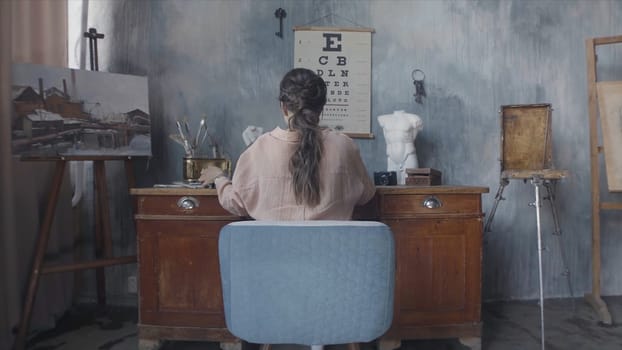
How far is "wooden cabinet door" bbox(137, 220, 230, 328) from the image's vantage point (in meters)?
1.93

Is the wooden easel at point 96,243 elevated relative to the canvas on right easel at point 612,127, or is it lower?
lower

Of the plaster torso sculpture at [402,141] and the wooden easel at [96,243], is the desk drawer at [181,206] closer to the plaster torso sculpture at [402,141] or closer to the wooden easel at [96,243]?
the wooden easel at [96,243]

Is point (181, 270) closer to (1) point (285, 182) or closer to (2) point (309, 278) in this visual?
(1) point (285, 182)

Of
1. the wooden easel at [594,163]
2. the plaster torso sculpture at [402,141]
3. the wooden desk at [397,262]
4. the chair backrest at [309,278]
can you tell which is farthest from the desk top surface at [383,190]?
the wooden easel at [594,163]

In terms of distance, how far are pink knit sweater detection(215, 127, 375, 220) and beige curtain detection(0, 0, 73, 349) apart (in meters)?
1.22

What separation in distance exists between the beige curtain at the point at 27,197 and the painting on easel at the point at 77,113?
0.53 ft

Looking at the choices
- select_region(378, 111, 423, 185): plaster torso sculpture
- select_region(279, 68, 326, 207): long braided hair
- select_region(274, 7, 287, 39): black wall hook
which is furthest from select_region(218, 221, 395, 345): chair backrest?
select_region(274, 7, 287, 39): black wall hook

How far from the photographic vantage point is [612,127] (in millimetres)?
2459

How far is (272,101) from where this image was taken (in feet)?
8.65

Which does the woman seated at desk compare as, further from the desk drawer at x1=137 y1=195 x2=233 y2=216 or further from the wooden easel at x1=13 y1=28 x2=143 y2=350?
the wooden easel at x1=13 y1=28 x2=143 y2=350

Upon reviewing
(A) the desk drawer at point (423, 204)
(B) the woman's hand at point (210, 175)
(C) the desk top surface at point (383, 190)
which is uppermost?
(B) the woman's hand at point (210, 175)

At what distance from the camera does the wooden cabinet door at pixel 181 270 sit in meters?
1.93

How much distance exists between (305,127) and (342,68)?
128 centimetres

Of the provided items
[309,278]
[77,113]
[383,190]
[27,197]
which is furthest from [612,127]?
[27,197]
